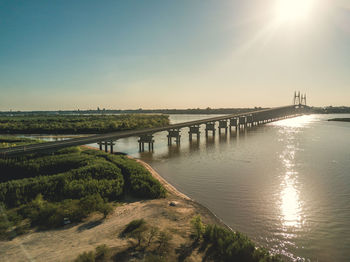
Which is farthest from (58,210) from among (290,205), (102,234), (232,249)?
(290,205)

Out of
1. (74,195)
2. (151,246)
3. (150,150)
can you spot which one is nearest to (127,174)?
(74,195)

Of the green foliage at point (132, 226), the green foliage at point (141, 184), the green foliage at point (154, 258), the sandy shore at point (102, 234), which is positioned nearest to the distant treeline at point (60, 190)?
the green foliage at point (141, 184)

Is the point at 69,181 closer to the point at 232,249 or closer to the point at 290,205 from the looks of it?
the point at 232,249

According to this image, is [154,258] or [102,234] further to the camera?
[102,234]

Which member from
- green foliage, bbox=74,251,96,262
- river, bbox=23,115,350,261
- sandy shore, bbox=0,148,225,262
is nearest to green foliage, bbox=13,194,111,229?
sandy shore, bbox=0,148,225,262

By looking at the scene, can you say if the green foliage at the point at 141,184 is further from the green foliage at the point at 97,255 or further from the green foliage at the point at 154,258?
the green foliage at the point at 154,258

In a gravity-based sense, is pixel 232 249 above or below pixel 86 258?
below

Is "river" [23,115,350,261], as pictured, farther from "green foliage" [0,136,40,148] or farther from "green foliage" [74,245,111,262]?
"green foliage" [0,136,40,148]
